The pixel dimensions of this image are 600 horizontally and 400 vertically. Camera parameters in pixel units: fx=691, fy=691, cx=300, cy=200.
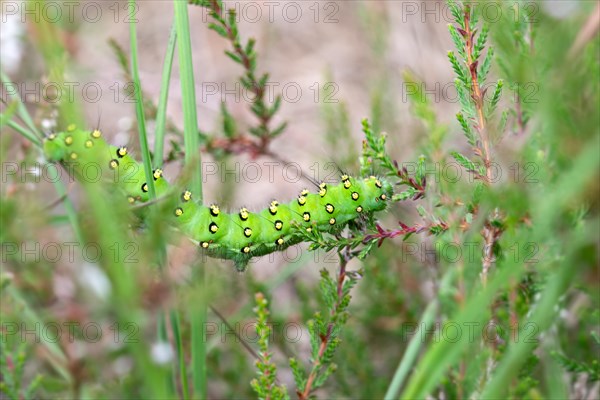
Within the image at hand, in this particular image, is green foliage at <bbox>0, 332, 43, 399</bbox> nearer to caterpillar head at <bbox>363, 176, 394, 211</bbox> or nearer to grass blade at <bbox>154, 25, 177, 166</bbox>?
grass blade at <bbox>154, 25, 177, 166</bbox>

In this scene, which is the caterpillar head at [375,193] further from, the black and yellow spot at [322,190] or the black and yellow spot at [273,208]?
the black and yellow spot at [273,208]

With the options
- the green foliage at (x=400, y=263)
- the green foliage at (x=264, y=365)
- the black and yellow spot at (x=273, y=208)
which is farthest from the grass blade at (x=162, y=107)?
the green foliage at (x=264, y=365)

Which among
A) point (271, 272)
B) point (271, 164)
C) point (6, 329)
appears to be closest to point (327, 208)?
point (6, 329)

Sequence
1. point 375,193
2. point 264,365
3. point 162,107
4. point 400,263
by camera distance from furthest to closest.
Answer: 1. point 400,263
2. point 162,107
3. point 375,193
4. point 264,365

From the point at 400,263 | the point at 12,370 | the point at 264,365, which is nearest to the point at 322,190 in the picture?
the point at 264,365

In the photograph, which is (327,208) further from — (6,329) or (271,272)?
(271,272)

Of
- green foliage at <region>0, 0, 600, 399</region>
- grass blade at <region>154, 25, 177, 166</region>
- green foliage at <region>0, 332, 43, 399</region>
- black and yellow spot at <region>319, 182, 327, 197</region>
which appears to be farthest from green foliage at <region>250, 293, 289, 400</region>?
green foliage at <region>0, 332, 43, 399</region>

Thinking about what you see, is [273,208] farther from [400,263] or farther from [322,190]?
[400,263]
